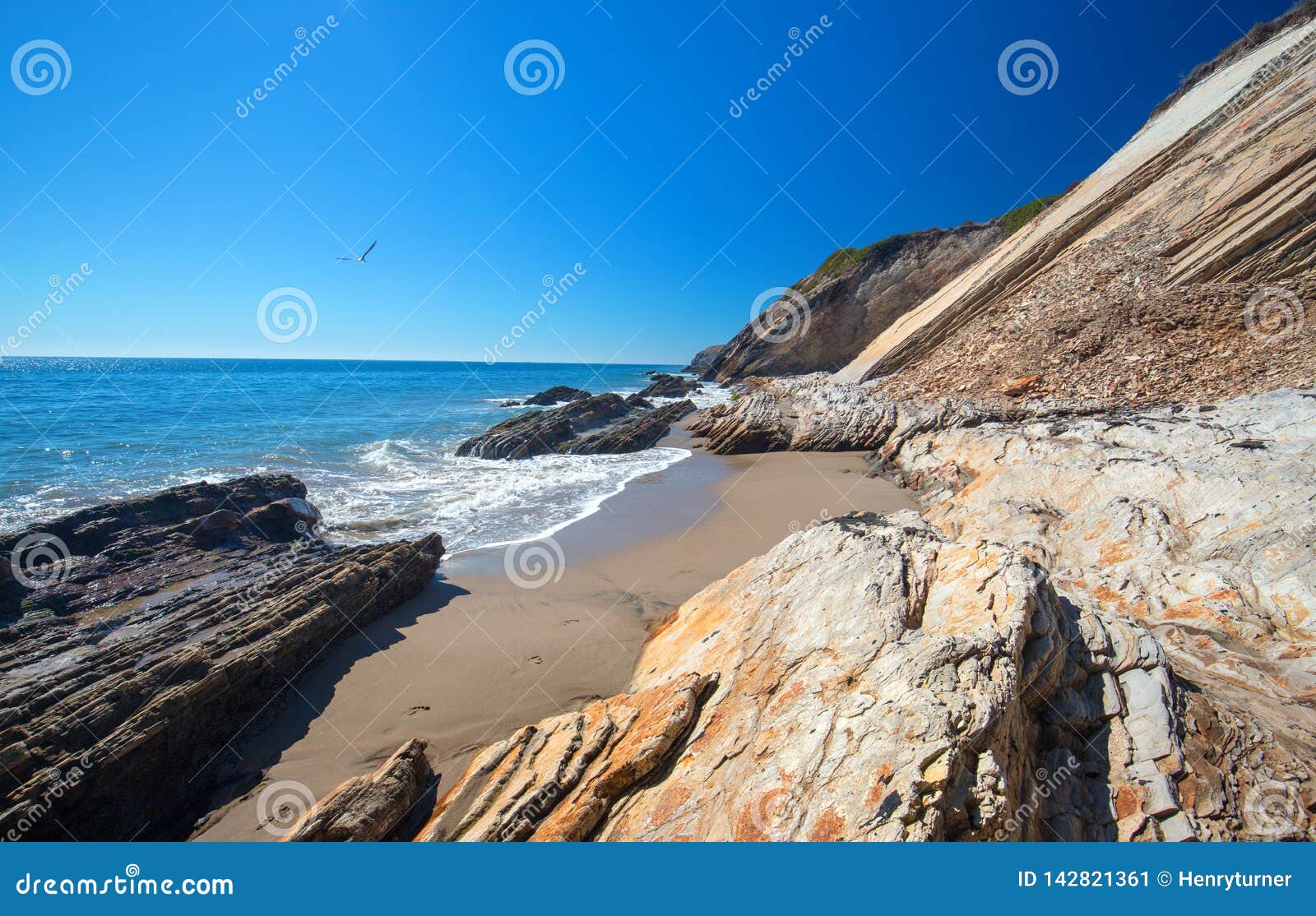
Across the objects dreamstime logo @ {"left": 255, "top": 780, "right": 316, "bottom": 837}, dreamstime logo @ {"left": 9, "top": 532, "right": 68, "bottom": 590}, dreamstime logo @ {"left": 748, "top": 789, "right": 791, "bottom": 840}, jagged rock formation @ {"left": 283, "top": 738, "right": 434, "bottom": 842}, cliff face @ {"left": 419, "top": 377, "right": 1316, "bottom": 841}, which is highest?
dreamstime logo @ {"left": 9, "top": 532, "right": 68, "bottom": 590}

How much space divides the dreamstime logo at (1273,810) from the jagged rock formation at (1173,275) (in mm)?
13409

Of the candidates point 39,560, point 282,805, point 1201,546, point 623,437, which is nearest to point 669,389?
point 623,437

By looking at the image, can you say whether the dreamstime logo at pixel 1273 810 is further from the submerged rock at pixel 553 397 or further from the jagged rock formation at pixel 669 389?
the submerged rock at pixel 553 397

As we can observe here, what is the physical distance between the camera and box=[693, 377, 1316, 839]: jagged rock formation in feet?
10.5

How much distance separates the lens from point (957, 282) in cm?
2400

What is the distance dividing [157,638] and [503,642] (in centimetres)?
410

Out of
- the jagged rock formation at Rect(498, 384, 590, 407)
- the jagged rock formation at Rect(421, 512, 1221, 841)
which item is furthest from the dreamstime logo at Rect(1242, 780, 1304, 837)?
the jagged rock formation at Rect(498, 384, 590, 407)

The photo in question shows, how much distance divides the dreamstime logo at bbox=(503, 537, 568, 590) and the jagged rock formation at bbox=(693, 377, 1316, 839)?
6.76 meters

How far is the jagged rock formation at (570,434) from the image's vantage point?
21.6 meters

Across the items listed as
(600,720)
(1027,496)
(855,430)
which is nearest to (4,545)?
(600,720)

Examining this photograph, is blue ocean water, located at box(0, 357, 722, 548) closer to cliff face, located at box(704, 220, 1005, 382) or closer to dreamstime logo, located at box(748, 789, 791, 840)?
dreamstime logo, located at box(748, 789, 791, 840)

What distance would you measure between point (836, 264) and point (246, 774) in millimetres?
52809
